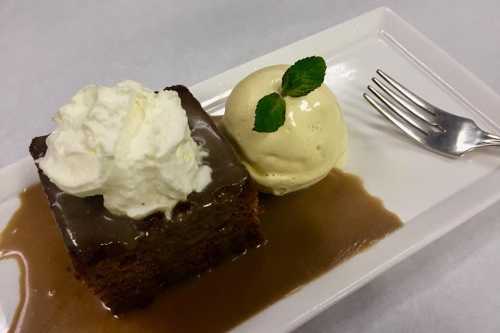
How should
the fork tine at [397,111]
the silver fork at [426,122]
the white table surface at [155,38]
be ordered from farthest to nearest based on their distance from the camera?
1. the white table surface at [155,38]
2. the fork tine at [397,111]
3. the silver fork at [426,122]

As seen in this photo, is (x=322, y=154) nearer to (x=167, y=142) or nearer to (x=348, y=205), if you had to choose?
(x=348, y=205)

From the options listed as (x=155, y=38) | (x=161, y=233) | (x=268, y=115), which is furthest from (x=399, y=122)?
(x=155, y=38)

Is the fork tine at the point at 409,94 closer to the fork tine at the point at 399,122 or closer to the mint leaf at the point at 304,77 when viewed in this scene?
the fork tine at the point at 399,122

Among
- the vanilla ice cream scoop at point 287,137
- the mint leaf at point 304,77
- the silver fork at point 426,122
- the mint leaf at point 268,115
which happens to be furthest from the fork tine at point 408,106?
the mint leaf at point 268,115

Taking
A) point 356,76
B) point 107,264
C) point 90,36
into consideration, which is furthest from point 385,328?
point 90,36

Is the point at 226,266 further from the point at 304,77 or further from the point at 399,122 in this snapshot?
the point at 399,122

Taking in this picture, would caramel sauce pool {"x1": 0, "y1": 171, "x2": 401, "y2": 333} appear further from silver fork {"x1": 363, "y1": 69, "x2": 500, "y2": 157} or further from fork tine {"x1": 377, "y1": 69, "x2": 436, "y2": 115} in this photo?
fork tine {"x1": 377, "y1": 69, "x2": 436, "y2": 115}
